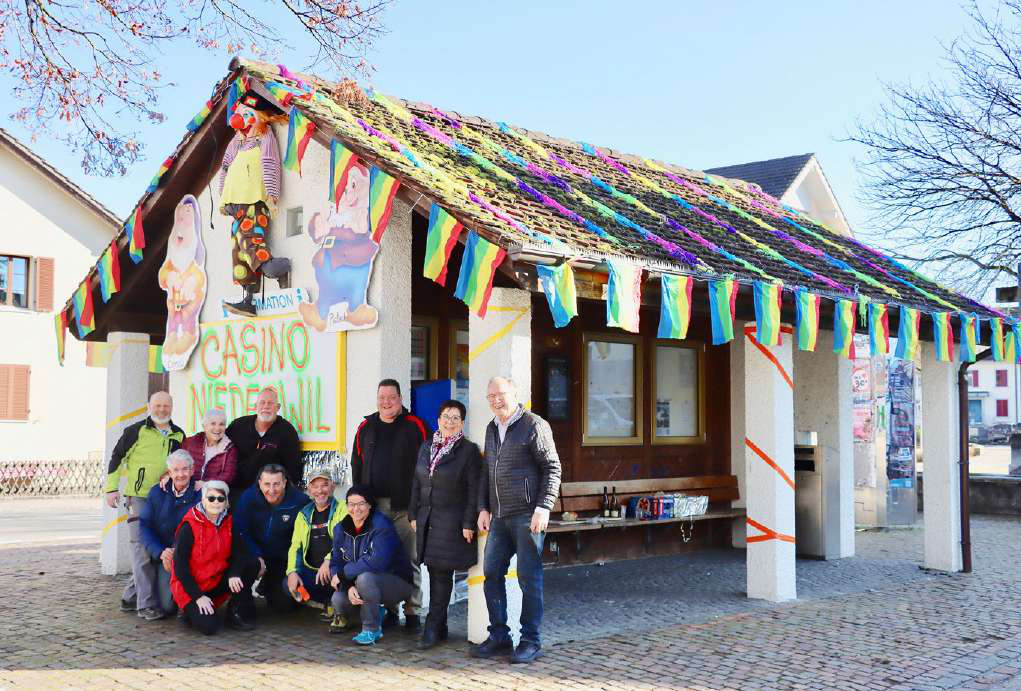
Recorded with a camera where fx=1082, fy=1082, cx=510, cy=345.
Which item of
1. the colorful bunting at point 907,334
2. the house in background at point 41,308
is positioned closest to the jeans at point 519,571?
the colorful bunting at point 907,334

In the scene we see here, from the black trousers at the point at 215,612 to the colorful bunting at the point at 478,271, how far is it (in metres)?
2.72

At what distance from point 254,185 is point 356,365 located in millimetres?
2111

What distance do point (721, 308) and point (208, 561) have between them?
14.3ft

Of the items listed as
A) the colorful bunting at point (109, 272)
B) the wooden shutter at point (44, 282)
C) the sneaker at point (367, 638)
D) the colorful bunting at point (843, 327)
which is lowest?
the sneaker at point (367, 638)

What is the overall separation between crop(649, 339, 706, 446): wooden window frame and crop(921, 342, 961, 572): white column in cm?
247

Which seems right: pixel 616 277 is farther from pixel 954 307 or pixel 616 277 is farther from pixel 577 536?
pixel 954 307

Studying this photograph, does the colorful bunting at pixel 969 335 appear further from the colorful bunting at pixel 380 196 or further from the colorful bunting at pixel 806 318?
the colorful bunting at pixel 380 196

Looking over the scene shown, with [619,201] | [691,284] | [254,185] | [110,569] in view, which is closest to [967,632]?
[691,284]

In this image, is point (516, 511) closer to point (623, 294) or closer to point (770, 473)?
point (623, 294)

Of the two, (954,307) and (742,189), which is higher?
(742,189)

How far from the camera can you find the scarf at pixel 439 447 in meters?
7.49

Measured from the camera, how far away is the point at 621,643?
7.79 meters

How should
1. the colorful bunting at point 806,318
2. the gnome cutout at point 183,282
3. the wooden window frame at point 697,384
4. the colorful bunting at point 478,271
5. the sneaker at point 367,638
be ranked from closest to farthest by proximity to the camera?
the colorful bunting at point 478,271
the sneaker at point 367,638
the colorful bunting at point 806,318
the gnome cutout at point 183,282
the wooden window frame at point 697,384

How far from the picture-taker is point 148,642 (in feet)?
25.3
